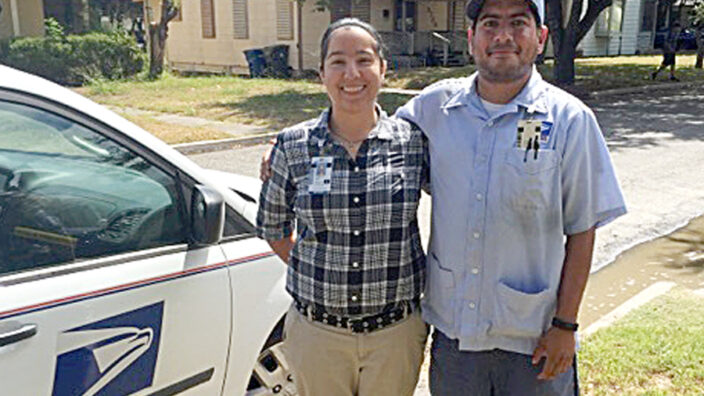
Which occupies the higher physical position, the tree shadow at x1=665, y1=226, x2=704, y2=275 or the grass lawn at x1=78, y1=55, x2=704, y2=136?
the grass lawn at x1=78, y1=55, x2=704, y2=136

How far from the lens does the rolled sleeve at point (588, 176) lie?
197 centimetres

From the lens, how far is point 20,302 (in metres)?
1.99

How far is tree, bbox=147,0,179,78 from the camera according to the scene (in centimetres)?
1863

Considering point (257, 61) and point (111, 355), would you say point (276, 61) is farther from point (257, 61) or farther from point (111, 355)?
point (111, 355)

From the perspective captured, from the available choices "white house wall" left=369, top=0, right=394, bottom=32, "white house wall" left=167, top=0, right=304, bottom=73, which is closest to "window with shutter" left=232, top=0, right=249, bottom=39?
"white house wall" left=167, top=0, right=304, bottom=73

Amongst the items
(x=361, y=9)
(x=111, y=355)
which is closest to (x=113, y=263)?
(x=111, y=355)

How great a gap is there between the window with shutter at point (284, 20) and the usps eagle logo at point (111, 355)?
21.2 m

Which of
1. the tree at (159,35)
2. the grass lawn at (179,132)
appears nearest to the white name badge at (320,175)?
the grass lawn at (179,132)

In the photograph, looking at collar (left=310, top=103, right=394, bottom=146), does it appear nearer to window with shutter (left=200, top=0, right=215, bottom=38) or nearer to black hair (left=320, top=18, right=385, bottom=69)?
black hair (left=320, top=18, right=385, bottom=69)

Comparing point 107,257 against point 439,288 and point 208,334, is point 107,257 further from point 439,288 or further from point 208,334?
point 439,288

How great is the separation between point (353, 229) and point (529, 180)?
525 millimetres

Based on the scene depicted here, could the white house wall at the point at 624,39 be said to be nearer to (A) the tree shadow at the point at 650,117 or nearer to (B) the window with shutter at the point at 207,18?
(A) the tree shadow at the point at 650,117

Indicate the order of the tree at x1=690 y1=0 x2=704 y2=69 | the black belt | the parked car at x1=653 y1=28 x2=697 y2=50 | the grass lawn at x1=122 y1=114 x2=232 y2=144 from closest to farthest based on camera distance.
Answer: the black belt
the grass lawn at x1=122 y1=114 x2=232 y2=144
the tree at x1=690 y1=0 x2=704 y2=69
the parked car at x1=653 y1=28 x2=697 y2=50

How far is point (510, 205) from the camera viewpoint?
2.01 m
